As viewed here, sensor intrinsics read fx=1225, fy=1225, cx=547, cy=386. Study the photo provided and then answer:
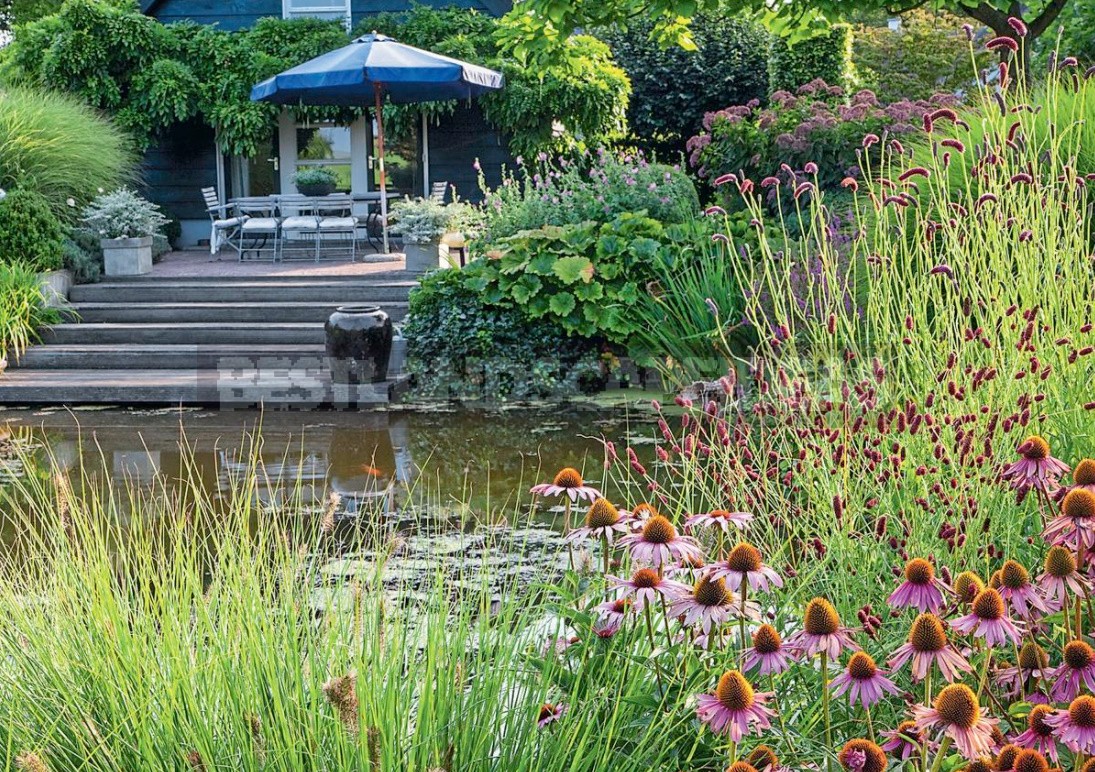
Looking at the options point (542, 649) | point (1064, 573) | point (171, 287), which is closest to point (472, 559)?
point (542, 649)

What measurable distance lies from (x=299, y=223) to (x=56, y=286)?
3185mm

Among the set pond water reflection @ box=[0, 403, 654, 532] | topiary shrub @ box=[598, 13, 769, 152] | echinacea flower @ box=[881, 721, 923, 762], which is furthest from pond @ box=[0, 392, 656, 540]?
topiary shrub @ box=[598, 13, 769, 152]

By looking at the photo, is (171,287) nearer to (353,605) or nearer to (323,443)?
(323,443)

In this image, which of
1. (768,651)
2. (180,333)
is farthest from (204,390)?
(768,651)

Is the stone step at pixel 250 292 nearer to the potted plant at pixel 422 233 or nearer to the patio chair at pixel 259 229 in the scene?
the potted plant at pixel 422 233

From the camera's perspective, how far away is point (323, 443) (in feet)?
27.5

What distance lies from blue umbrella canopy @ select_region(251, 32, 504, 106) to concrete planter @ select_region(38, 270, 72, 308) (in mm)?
3194

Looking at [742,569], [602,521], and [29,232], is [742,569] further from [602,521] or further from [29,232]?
[29,232]

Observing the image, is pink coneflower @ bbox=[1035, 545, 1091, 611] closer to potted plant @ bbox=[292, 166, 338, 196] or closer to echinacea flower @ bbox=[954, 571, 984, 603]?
echinacea flower @ bbox=[954, 571, 984, 603]

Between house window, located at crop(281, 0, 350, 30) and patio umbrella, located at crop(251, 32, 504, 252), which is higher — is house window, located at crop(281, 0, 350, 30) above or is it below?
above

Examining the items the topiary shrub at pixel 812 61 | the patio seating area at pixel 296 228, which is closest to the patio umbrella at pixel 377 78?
the patio seating area at pixel 296 228

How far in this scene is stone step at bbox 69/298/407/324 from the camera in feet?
38.9

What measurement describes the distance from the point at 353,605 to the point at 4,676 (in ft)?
2.42

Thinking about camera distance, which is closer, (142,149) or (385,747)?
(385,747)
